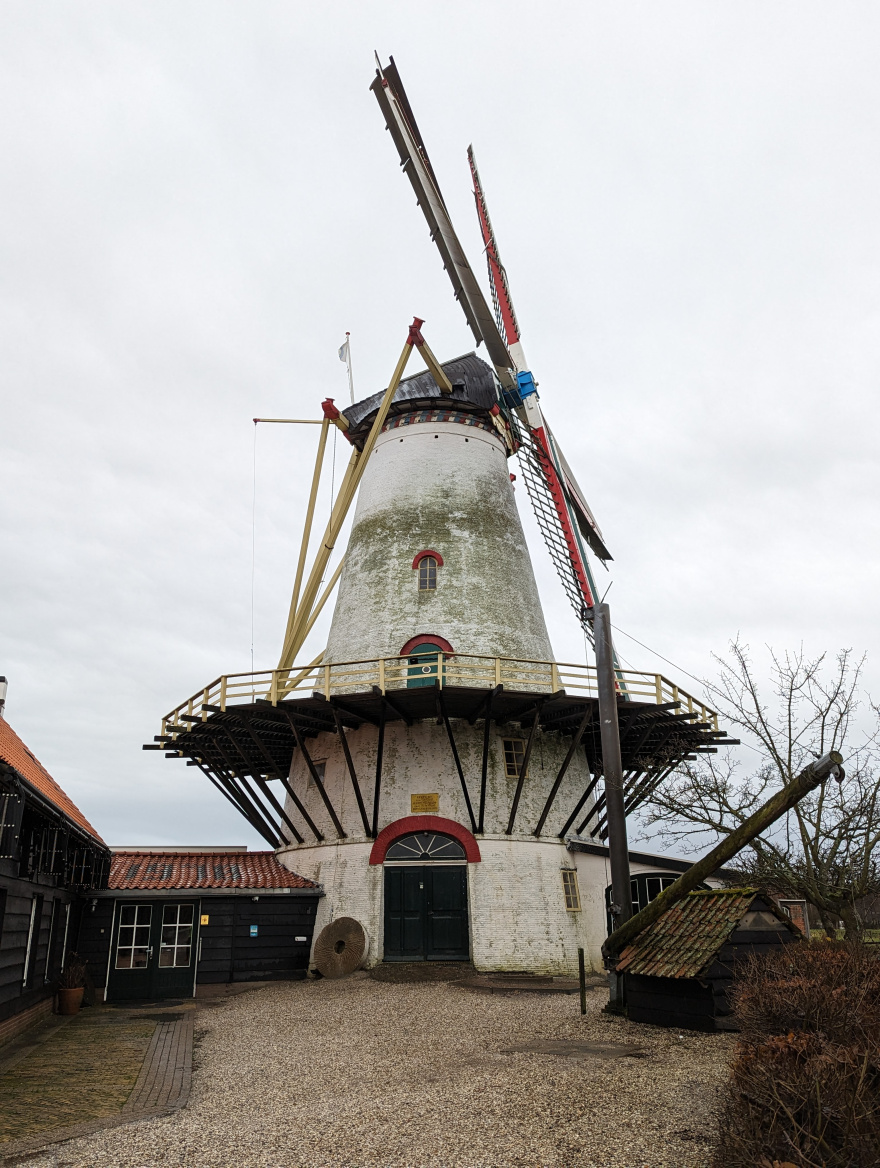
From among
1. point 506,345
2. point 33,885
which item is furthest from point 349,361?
point 33,885

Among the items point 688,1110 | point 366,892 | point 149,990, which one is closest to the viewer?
point 688,1110

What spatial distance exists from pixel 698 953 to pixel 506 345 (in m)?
17.4

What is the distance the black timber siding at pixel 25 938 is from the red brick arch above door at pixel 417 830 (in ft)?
18.7

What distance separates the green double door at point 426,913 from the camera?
16.0 meters

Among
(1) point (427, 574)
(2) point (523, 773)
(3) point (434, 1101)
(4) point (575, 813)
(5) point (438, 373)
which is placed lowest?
(3) point (434, 1101)

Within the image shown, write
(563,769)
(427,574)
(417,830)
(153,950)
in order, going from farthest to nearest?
1. (427,574)
2. (417,830)
3. (563,769)
4. (153,950)

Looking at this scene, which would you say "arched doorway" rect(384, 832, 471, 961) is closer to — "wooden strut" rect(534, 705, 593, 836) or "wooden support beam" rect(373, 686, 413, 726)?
"wooden strut" rect(534, 705, 593, 836)

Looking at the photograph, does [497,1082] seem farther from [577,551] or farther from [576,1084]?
[577,551]

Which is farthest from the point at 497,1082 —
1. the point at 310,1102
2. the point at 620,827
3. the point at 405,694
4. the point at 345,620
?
the point at 345,620

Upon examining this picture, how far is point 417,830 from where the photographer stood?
1673cm

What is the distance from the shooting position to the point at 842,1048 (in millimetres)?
4609

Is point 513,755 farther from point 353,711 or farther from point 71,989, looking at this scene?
point 71,989

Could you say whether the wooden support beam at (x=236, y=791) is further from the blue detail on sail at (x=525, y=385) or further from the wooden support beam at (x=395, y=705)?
the blue detail on sail at (x=525, y=385)

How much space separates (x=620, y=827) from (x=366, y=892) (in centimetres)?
710
